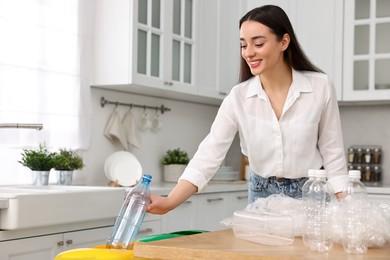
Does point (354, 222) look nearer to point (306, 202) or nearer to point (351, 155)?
point (306, 202)

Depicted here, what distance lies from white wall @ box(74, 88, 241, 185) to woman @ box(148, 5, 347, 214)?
183 centimetres

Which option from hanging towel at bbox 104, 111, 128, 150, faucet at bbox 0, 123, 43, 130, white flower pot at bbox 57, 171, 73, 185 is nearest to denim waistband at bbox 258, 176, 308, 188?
faucet at bbox 0, 123, 43, 130

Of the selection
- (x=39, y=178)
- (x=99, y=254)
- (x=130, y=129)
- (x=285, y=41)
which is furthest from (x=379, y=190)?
(x=99, y=254)

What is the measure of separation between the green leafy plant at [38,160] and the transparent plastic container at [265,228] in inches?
72.5

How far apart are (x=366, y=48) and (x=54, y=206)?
290 centimetres

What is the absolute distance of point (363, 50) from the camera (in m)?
5.02

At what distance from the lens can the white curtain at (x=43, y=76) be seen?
3.61 meters

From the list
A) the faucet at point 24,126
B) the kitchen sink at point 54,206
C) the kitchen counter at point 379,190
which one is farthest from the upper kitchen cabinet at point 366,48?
the faucet at point 24,126

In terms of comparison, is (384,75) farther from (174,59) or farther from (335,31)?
(174,59)

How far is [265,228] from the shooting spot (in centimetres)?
190

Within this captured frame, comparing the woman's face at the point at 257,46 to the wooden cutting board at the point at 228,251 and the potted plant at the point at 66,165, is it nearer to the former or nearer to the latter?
the wooden cutting board at the point at 228,251

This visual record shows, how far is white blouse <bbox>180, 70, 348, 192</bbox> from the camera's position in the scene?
2.38m

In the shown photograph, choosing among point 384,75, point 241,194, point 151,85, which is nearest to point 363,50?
point 384,75

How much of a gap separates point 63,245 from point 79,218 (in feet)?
0.46
